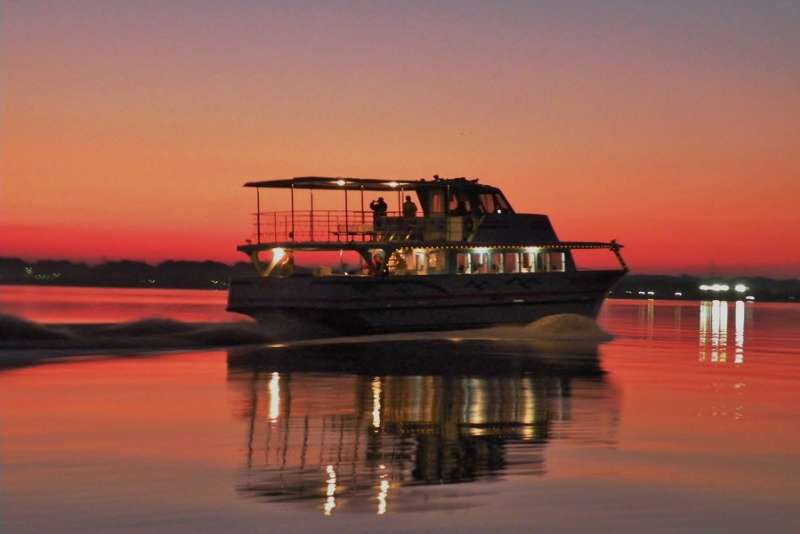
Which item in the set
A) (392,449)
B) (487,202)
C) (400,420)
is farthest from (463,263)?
(392,449)

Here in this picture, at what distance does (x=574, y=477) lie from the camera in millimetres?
11570

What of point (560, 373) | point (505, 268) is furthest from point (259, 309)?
point (560, 373)

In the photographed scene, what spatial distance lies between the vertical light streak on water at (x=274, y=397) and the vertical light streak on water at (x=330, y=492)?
422 cm

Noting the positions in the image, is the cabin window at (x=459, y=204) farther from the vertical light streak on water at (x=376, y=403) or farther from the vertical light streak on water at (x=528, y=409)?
the vertical light streak on water at (x=376, y=403)

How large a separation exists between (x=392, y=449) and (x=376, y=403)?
513 cm

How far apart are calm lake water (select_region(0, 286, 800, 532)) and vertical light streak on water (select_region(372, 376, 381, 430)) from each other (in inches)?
2.0

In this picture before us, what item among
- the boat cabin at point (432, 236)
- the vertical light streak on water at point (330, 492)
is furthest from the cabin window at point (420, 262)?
the vertical light streak on water at point (330, 492)

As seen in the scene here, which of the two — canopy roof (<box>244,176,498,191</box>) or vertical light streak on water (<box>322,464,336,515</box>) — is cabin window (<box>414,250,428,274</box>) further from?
vertical light streak on water (<box>322,464,336,515</box>)

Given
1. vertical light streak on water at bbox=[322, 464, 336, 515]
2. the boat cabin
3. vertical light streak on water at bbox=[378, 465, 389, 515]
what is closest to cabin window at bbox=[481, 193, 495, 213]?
the boat cabin

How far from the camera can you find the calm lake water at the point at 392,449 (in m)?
9.77

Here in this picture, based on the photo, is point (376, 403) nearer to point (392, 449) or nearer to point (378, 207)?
point (392, 449)

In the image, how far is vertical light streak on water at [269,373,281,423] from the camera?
16.6m

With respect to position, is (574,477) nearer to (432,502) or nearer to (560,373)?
(432,502)

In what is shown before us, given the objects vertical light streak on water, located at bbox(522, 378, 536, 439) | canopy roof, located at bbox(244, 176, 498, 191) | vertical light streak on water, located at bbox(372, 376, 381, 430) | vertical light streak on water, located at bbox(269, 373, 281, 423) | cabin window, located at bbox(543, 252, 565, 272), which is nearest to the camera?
vertical light streak on water, located at bbox(522, 378, 536, 439)
